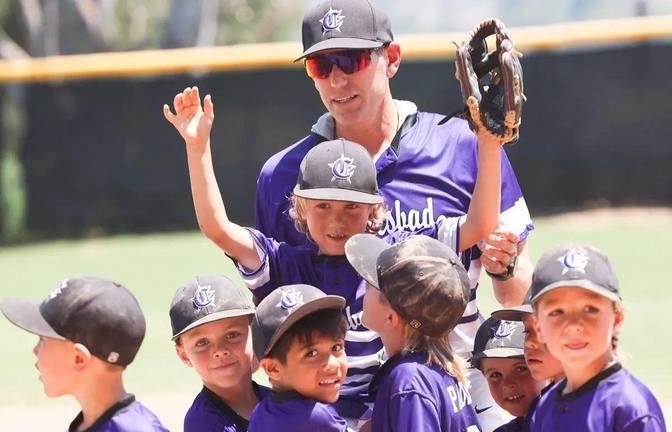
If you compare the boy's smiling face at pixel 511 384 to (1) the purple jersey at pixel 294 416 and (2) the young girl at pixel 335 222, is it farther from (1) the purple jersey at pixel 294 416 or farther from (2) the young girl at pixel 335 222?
(1) the purple jersey at pixel 294 416

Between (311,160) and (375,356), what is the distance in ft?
2.07

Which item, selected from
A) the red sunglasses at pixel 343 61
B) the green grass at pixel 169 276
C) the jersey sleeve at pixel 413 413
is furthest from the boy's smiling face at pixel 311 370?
the green grass at pixel 169 276

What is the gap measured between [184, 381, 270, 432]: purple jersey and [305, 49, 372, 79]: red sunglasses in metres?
1.08

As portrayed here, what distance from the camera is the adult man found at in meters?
4.06

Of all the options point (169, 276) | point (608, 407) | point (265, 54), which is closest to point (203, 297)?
point (608, 407)

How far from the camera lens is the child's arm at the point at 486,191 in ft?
12.6

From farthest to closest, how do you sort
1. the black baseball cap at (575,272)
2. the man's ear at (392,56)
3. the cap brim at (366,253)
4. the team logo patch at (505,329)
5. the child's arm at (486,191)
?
1. the man's ear at (392,56)
2. the team logo patch at (505,329)
3. the child's arm at (486,191)
4. the cap brim at (366,253)
5. the black baseball cap at (575,272)

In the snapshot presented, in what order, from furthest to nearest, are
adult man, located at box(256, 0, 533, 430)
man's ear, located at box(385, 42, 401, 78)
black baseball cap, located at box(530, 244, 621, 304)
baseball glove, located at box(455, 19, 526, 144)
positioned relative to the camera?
man's ear, located at box(385, 42, 401, 78) < adult man, located at box(256, 0, 533, 430) < baseball glove, located at box(455, 19, 526, 144) < black baseball cap, located at box(530, 244, 621, 304)

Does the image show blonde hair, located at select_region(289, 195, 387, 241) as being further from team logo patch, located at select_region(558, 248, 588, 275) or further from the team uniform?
team logo patch, located at select_region(558, 248, 588, 275)

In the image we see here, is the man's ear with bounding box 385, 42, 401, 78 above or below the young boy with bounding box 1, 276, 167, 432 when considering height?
above

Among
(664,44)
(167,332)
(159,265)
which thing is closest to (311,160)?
(167,332)

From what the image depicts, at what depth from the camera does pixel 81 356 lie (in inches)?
138

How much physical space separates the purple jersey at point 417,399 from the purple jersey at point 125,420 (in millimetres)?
606

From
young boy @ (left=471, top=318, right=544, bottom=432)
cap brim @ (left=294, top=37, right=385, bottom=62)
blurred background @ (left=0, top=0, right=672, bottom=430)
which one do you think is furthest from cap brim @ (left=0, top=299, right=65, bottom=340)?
blurred background @ (left=0, top=0, right=672, bottom=430)
